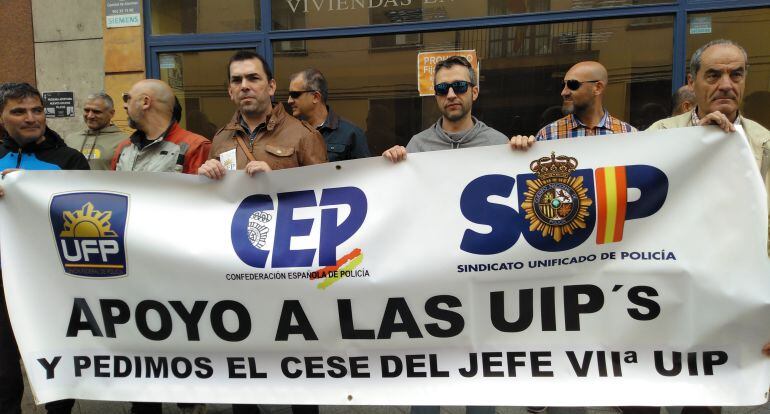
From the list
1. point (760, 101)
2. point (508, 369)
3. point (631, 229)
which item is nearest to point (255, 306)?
point (508, 369)

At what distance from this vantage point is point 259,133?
312cm

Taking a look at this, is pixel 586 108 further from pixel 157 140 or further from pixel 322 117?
pixel 157 140

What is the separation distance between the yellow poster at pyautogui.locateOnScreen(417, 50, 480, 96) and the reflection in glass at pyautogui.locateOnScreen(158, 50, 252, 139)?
2.06m

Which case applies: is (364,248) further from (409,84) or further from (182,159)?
(409,84)

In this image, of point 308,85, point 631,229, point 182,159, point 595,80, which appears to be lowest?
point 631,229

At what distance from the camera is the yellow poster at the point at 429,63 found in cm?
574

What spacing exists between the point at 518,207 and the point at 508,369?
0.76 meters

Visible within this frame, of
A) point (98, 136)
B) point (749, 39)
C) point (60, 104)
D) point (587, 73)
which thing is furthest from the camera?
point (60, 104)

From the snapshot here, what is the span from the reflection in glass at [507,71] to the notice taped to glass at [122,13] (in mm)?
1502

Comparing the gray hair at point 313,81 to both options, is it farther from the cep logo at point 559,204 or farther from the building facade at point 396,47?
the cep logo at point 559,204

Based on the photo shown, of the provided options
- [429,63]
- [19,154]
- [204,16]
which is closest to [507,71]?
[429,63]

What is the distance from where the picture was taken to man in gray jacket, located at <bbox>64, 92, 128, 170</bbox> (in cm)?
489

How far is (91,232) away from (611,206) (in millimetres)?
2564

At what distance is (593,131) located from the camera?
10.5ft
